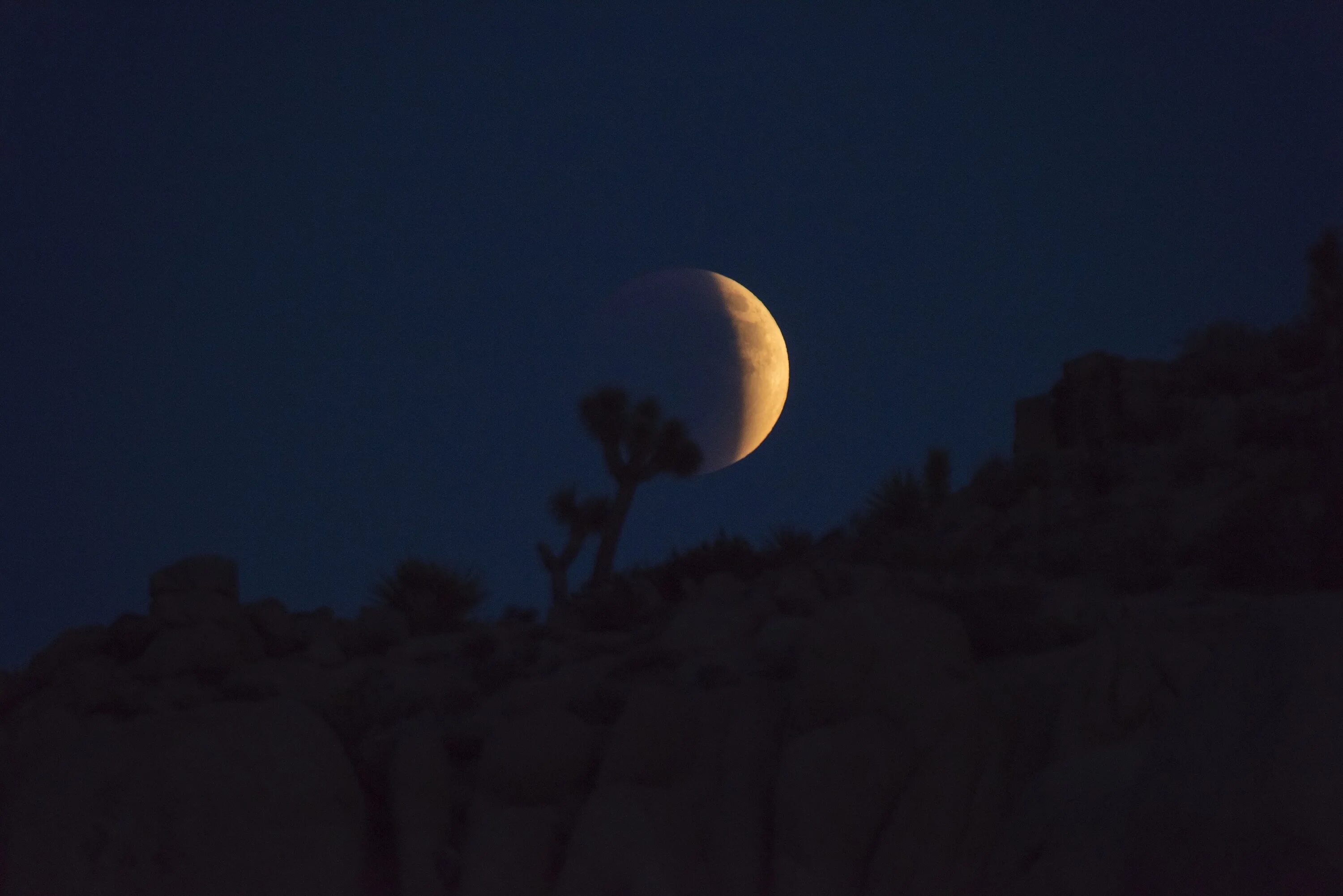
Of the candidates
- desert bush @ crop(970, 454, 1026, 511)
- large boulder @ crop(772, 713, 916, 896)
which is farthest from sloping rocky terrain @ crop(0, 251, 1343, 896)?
desert bush @ crop(970, 454, 1026, 511)

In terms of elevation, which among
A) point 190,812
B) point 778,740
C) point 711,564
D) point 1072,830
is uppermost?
point 711,564

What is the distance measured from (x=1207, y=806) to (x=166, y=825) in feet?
27.4

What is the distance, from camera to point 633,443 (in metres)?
26.1

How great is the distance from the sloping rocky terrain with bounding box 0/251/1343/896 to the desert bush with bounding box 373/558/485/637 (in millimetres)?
5145

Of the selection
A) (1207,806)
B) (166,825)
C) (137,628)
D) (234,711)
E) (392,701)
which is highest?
(137,628)

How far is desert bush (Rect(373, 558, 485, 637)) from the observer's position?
23.6 metres

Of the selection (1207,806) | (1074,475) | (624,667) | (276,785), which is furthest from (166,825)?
(1074,475)

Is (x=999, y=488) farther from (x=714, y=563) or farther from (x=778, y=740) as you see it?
(x=778, y=740)

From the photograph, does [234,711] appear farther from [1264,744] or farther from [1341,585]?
[1341,585]

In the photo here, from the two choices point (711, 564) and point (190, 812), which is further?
point (711, 564)

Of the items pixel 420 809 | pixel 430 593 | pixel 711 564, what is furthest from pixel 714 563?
pixel 420 809

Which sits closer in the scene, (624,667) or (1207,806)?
(1207,806)

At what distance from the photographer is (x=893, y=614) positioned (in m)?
9.56

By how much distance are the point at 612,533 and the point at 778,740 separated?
52.9 ft
